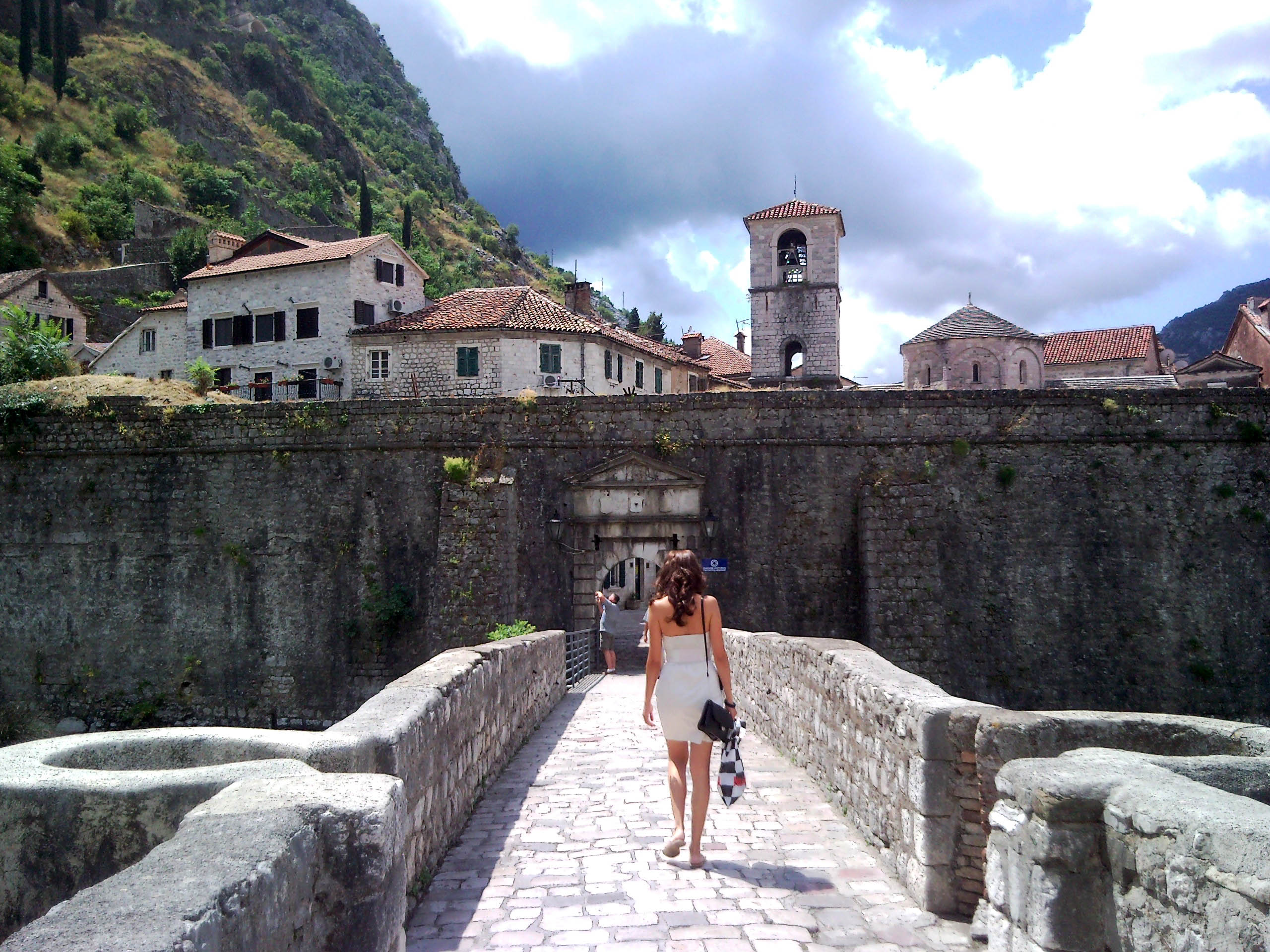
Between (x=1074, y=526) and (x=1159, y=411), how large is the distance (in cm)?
297

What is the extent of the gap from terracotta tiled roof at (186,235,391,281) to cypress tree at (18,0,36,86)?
48924 millimetres

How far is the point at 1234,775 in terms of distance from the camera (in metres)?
3.74

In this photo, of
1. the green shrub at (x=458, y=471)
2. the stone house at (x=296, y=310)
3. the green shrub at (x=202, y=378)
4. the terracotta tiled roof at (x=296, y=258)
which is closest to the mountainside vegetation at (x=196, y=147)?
the terracotta tiled roof at (x=296, y=258)

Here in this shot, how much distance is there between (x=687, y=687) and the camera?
229 inches

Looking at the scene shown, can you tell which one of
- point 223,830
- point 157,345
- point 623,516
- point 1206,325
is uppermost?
point 1206,325

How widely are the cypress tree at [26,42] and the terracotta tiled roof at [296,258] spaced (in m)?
48.9

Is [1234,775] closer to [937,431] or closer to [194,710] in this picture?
[937,431]

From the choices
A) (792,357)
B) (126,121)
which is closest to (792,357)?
(792,357)

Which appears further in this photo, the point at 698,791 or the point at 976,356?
the point at 976,356

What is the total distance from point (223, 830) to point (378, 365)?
28693 mm

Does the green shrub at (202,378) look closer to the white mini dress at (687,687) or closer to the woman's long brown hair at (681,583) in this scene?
the woman's long brown hair at (681,583)

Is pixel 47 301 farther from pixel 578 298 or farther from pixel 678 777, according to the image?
pixel 678 777

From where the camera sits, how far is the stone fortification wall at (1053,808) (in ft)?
9.34

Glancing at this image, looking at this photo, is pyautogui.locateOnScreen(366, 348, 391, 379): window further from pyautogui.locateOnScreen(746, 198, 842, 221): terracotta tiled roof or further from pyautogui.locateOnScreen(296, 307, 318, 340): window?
pyautogui.locateOnScreen(746, 198, 842, 221): terracotta tiled roof
